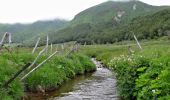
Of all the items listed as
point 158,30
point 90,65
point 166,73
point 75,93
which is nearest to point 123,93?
point 75,93

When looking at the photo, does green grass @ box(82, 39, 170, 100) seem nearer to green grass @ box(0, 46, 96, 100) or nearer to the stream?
the stream

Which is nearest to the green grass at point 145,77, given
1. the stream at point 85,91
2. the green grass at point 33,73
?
the stream at point 85,91

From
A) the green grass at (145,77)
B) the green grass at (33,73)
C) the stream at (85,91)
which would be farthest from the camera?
the stream at (85,91)

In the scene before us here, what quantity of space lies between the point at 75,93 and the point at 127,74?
224 inches

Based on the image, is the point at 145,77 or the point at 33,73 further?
the point at 33,73

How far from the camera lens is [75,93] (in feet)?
78.3

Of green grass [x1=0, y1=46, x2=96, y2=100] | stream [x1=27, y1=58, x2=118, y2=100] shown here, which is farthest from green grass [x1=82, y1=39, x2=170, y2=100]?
green grass [x1=0, y1=46, x2=96, y2=100]

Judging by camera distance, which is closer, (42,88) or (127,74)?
(127,74)

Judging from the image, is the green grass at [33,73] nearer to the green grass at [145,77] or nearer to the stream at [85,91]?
the stream at [85,91]

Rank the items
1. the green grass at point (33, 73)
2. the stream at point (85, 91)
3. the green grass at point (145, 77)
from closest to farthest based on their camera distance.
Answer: the green grass at point (145, 77) < the green grass at point (33, 73) < the stream at point (85, 91)

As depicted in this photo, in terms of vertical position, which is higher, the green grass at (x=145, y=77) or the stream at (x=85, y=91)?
the green grass at (x=145, y=77)

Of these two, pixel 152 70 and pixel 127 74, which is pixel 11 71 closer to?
pixel 127 74

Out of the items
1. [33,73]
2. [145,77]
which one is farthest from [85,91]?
[145,77]

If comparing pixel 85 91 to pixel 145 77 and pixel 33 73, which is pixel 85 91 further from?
pixel 145 77
